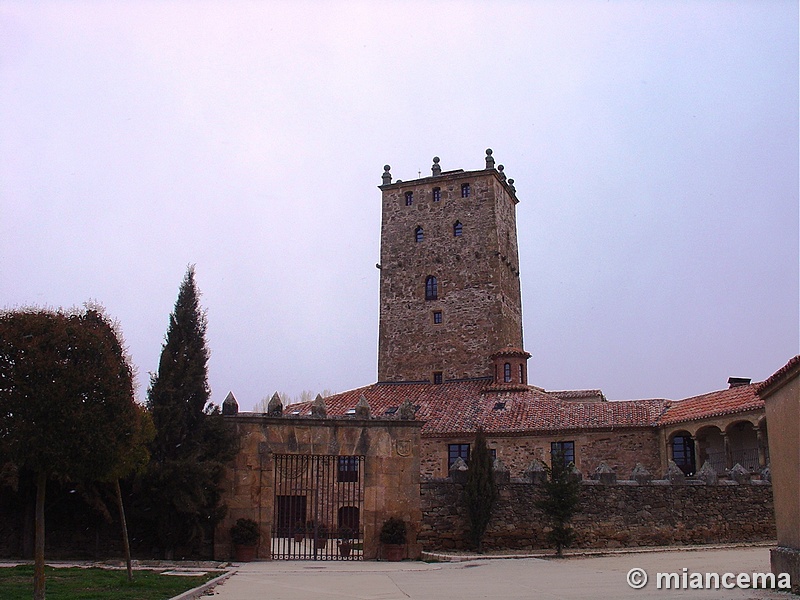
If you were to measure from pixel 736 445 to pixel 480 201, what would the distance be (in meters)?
18.3

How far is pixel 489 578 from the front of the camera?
46.8 feet

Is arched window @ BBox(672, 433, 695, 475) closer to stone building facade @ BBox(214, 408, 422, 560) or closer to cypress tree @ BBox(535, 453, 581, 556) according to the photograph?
cypress tree @ BBox(535, 453, 581, 556)

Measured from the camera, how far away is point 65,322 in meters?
11.3

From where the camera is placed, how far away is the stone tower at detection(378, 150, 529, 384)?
4078cm

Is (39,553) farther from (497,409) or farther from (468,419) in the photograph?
(497,409)

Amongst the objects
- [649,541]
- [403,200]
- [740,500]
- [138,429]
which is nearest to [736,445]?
[740,500]

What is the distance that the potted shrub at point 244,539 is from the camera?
17953mm

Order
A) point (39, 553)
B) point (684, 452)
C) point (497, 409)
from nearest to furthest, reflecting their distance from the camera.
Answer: point (39, 553), point (684, 452), point (497, 409)

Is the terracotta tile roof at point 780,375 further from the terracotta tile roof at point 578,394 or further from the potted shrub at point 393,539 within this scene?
the terracotta tile roof at point 578,394

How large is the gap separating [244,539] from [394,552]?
3.43 metres

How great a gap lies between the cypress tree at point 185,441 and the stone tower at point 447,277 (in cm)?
2237

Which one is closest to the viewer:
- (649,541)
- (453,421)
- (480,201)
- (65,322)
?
(65,322)

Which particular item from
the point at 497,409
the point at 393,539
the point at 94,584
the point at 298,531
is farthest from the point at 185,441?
the point at 497,409

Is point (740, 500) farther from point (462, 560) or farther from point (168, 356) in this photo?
point (168, 356)
